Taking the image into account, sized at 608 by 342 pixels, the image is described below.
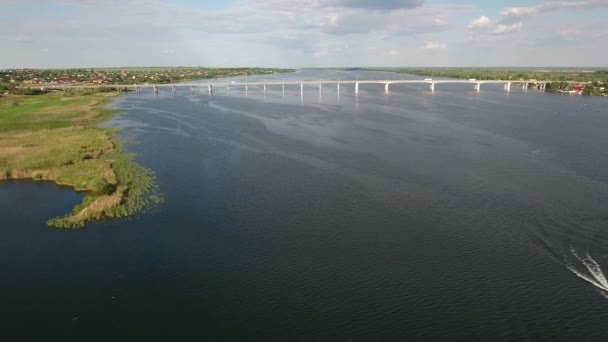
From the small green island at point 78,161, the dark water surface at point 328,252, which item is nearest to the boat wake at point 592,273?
the dark water surface at point 328,252

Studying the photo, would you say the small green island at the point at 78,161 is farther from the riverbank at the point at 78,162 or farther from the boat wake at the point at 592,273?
the boat wake at the point at 592,273

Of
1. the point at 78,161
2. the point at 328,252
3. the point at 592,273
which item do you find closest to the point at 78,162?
the point at 78,161

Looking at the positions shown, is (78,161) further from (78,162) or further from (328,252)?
(328,252)

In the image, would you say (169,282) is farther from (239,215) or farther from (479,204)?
(479,204)

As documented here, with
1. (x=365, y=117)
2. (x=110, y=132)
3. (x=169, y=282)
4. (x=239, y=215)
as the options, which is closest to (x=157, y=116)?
(x=110, y=132)

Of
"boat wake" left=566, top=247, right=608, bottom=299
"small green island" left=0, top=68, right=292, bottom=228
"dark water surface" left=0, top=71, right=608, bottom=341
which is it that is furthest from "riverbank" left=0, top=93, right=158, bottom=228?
"boat wake" left=566, top=247, right=608, bottom=299
